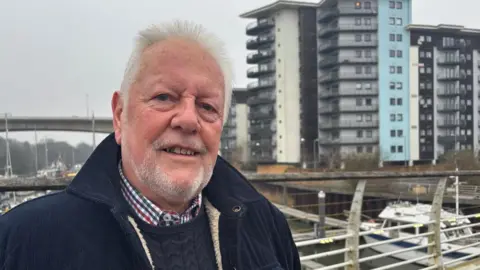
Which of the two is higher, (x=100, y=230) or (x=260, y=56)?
(x=260, y=56)

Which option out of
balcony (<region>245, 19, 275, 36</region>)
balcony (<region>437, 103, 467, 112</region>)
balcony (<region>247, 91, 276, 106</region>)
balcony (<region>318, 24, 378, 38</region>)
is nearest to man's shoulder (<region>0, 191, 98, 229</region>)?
balcony (<region>318, 24, 378, 38</region>)

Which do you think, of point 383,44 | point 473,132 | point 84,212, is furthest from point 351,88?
point 84,212

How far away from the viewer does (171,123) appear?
111 cm

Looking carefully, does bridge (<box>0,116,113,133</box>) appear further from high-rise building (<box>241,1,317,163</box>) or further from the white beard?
the white beard

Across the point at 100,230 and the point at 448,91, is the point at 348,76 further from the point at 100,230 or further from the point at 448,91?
the point at 100,230

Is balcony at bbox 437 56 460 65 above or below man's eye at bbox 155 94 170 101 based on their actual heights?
above

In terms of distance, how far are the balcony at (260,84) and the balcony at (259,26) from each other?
5.50 meters

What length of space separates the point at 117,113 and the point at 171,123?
23 centimetres

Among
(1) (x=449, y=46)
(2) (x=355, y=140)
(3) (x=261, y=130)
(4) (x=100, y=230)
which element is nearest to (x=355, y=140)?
(2) (x=355, y=140)

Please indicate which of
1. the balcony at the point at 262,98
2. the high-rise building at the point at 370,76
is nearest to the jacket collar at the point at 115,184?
the high-rise building at the point at 370,76

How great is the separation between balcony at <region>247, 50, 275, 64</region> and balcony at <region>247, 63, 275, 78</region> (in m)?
0.75

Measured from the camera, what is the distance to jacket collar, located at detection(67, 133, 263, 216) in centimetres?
107

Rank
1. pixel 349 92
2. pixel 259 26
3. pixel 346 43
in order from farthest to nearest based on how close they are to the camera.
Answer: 1. pixel 259 26
2. pixel 349 92
3. pixel 346 43

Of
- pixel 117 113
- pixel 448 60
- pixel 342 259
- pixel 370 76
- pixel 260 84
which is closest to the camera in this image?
pixel 117 113
